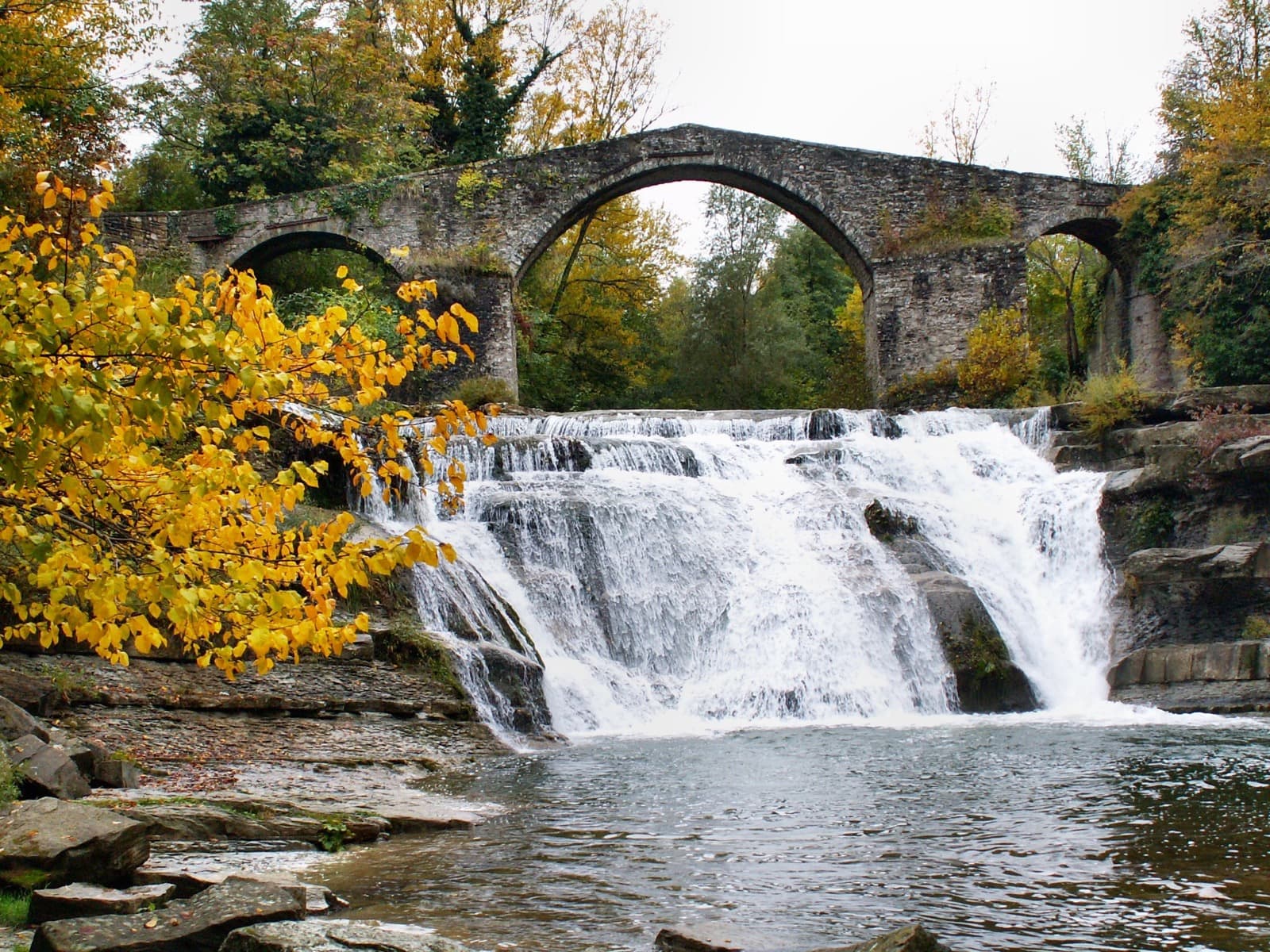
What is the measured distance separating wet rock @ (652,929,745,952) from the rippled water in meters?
0.09

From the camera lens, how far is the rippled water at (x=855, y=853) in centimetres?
383

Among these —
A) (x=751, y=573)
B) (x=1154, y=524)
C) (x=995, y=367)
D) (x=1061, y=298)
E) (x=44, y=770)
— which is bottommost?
(x=44, y=770)

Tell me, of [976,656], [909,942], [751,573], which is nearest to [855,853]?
[909,942]

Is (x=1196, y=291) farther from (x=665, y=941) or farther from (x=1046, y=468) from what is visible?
(x=665, y=941)

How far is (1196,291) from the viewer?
66.4ft

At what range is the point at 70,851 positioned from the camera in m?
3.80

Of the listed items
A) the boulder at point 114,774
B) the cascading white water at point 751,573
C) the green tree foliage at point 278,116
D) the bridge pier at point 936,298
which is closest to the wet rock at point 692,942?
the boulder at point 114,774

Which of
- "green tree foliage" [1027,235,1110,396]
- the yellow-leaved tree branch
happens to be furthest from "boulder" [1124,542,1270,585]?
"green tree foliage" [1027,235,1110,396]

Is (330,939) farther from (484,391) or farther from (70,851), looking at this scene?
(484,391)

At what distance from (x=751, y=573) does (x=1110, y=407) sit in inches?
257

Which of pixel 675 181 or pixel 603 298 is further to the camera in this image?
pixel 603 298

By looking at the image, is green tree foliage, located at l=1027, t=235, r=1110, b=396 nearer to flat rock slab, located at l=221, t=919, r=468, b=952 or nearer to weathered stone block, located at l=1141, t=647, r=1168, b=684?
weathered stone block, located at l=1141, t=647, r=1168, b=684

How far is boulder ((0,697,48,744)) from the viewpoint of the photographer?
17.5 ft

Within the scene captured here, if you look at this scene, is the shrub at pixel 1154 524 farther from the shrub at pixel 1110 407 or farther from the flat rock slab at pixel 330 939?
the flat rock slab at pixel 330 939
